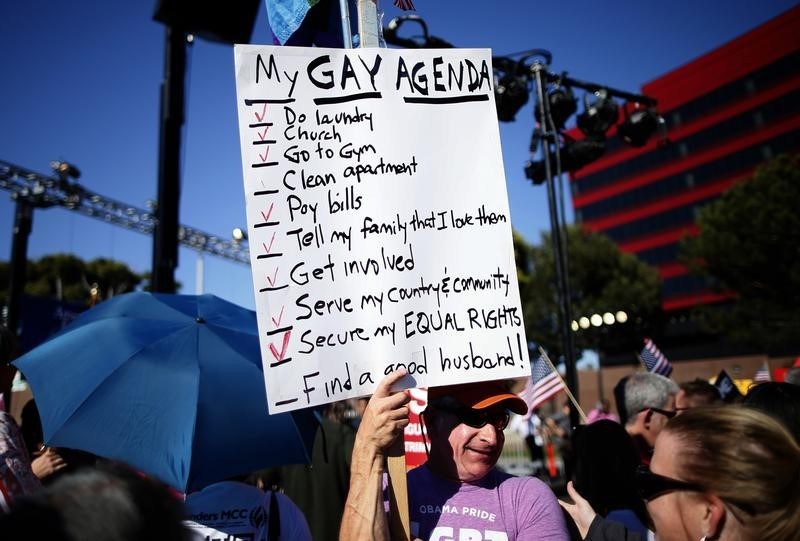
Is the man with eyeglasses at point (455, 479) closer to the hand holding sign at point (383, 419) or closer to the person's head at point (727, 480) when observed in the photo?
the hand holding sign at point (383, 419)

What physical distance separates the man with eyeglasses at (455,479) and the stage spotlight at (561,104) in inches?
197

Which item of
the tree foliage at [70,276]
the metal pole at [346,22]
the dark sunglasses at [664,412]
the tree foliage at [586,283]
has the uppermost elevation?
the tree foliage at [70,276]

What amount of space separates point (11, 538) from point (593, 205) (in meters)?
55.8

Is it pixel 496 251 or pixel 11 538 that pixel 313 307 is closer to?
pixel 496 251

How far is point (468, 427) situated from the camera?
86.4 inches

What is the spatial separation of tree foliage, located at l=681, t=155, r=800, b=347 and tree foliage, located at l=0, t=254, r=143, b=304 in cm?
3800

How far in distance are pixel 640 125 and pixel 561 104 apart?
1527 mm

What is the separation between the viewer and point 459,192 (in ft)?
7.11

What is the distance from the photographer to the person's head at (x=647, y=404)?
3.46 m

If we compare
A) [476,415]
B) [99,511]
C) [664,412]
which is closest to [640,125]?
[664,412]

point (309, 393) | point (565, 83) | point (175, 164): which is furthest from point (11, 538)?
point (565, 83)

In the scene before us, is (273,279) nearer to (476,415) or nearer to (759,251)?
(476,415)

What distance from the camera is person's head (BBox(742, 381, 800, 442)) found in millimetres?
2443

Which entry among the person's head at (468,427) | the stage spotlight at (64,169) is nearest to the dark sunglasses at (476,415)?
the person's head at (468,427)
